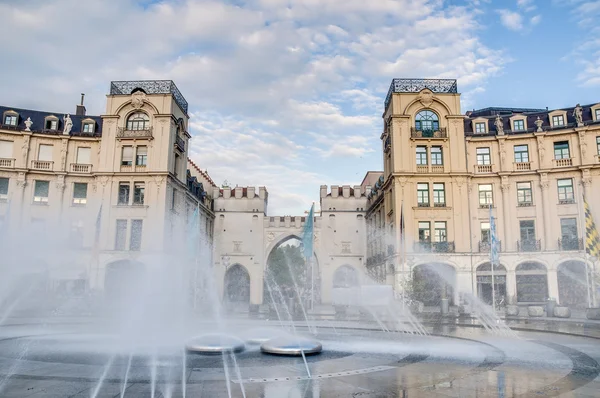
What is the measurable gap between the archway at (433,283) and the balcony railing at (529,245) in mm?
6288

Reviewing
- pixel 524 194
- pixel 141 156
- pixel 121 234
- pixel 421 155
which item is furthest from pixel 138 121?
pixel 524 194

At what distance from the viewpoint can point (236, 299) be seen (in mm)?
58562

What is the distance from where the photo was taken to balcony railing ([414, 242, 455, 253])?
39938 mm

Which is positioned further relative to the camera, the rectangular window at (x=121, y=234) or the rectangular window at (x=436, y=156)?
the rectangular window at (x=436, y=156)

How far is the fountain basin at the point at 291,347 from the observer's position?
41.3ft

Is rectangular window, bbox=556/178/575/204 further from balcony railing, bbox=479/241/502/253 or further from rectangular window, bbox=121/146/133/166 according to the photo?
rectangular window, bbox=121/146/133/166

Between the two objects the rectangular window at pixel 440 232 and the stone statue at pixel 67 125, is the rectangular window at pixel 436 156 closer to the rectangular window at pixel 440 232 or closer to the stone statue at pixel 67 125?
the rectangular window at pixel 440 232

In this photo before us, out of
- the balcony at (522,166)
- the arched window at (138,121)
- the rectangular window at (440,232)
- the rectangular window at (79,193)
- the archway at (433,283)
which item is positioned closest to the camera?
the archway at (433,283)

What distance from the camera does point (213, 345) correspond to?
13164mm

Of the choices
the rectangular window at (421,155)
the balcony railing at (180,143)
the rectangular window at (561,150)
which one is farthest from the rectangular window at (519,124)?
the balcony railing at (180,143)

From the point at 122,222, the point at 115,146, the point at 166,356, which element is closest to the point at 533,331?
the point at 166,356

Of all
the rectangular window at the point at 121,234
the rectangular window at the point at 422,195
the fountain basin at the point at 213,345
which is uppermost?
the rectangular window at the point at 422,195

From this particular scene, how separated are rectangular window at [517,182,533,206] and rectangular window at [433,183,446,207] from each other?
689 cm

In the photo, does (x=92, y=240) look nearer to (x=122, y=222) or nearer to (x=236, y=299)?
(x=122, y=222)
